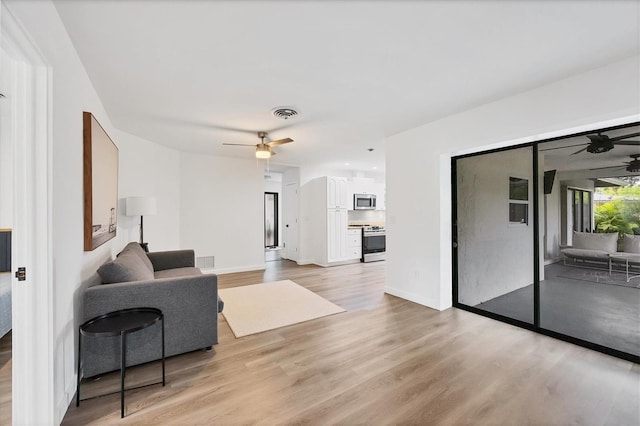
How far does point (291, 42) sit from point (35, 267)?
2031 millimetres

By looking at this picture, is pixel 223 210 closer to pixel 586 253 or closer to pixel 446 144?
pixel 446 144

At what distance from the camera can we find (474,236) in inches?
141

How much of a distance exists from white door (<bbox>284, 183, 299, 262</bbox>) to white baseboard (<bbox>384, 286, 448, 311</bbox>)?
3.19 meters

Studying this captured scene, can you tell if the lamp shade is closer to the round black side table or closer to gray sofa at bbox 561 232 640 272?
the round black side table

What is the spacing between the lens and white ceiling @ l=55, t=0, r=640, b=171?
5.27ft

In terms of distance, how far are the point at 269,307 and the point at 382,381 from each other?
1954 millimetres

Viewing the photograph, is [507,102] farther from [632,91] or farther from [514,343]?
[514,343]

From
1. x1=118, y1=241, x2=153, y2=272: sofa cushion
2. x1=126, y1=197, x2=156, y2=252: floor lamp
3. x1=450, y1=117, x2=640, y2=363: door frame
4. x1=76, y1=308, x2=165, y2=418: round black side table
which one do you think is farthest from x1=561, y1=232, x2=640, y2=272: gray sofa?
x1=126, y1=197, x2=156, y2=252: floor lamp

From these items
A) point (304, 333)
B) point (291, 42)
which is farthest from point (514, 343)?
point (291, 42)

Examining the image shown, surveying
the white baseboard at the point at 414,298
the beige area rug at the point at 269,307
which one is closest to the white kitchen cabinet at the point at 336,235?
the beige area rug at the point at 269,307

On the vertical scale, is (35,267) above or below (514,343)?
above

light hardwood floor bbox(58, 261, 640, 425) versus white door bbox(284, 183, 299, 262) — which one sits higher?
white door bbox(284, 183, 299, 262)

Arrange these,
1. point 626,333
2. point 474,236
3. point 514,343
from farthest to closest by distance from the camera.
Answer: point 474,236 < point 514,343 < point 626,333

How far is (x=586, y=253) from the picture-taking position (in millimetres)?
2697
